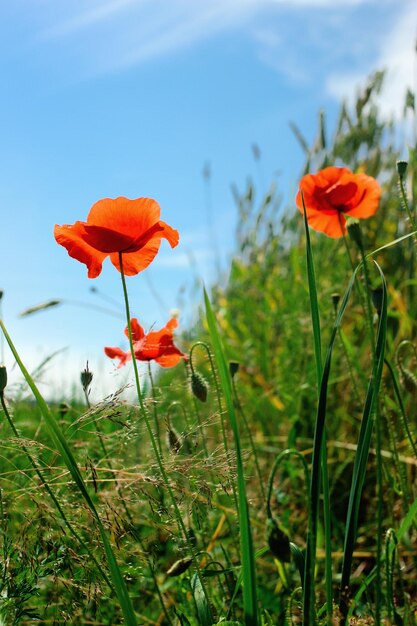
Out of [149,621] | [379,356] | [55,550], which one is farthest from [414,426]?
[55,550]

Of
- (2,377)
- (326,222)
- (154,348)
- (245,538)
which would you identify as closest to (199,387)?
(154,348)

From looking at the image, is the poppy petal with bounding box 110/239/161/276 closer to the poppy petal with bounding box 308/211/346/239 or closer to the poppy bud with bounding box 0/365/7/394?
the poppy bud with bounding box 0/365/7/394

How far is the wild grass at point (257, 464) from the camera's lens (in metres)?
1.07

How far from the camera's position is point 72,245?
52.2 inches

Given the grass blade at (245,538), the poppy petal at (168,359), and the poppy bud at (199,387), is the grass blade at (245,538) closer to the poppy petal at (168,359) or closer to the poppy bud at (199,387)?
the poppy bud at (199,387)

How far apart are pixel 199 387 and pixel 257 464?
0.97 ft

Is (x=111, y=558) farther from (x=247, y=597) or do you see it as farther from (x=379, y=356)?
(x=379, y=356)

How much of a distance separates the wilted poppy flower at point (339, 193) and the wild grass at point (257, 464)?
0.16 metres

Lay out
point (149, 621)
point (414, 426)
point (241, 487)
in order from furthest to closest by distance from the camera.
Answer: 1. point (414, 426)
2. point (149, 621)
3. point (241, 487)

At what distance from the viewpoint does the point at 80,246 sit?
1.34m

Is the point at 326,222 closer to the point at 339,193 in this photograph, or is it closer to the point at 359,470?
the point at 339,193

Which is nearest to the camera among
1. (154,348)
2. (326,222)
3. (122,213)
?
(122,213)

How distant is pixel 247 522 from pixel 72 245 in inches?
24.9

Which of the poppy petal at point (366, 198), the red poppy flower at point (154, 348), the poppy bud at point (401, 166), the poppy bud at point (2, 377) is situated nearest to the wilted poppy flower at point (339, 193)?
the poppy petal at point (366, 198)
